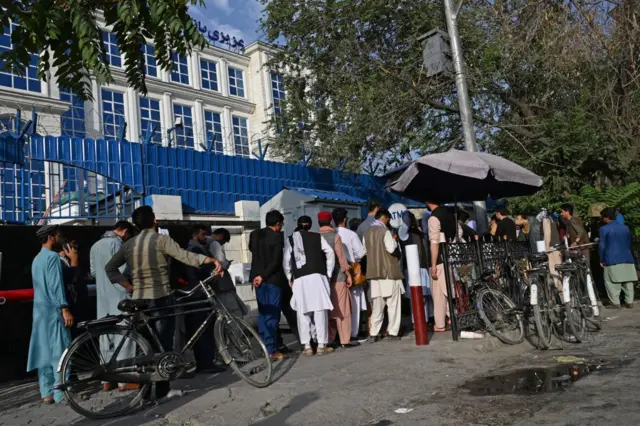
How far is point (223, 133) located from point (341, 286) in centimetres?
2869

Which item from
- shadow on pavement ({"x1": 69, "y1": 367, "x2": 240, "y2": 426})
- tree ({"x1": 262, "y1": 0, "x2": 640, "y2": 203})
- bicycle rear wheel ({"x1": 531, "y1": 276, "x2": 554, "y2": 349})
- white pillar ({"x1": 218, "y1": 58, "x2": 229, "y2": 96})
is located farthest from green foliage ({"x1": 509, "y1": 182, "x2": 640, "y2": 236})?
white pillar ({"x1": 218, "y1": 58, "x2": 229, "y2": 96})

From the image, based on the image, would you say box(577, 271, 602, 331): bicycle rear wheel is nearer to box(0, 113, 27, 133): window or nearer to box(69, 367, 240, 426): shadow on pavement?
box(69, 367, 240, 426): shadow on pavement

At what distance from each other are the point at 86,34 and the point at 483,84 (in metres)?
12.0

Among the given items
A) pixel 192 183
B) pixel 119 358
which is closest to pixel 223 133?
pixel 192 183

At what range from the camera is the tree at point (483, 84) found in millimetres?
11836

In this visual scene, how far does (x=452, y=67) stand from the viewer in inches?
416

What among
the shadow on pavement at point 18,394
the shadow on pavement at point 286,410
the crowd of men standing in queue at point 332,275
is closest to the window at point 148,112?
the crowd of men standing in queue at point 332,275

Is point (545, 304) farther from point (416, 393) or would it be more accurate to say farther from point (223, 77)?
point (223, 77)

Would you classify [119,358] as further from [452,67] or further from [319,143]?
[319,143]

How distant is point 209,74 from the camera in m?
35.5

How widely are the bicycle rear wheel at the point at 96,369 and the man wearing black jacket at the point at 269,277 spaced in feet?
6.28

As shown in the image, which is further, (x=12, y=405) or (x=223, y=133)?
(x=223, y=133)

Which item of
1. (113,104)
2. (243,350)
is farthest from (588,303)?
(113,104)

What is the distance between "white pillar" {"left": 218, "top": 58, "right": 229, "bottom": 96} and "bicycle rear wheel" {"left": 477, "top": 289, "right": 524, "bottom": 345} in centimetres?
3141
